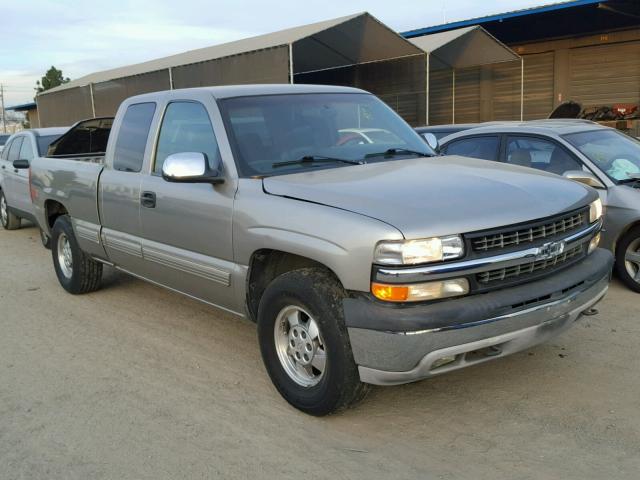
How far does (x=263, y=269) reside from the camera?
4062mm

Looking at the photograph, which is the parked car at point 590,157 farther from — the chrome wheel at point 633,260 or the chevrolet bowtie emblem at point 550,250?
the chevrolet bowtie emblem at point 550,250

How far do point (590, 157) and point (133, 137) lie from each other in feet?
14.5

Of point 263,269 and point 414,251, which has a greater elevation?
point 414,251

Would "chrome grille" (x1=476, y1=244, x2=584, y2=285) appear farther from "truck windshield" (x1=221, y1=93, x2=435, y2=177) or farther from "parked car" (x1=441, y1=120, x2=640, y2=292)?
"parked car" (x1=441, y1=120, x2=640, y2=292)

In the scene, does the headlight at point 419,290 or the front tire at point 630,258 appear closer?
the headlight at point 419,290

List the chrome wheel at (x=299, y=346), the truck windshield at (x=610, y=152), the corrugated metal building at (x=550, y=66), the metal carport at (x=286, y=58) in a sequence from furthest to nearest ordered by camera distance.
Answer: the corrugated metal building at (x=550, y=66)
the metal carport at (x=286, y=58)
the truck windshield at (x=610, y=152)
the chrome wheel at (x=299, y=346)

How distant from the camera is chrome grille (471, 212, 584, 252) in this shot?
10.6 feet

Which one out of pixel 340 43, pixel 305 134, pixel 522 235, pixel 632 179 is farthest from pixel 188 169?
pixel 340 43

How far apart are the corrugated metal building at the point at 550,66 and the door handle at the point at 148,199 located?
16.2 m

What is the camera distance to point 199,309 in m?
5.95

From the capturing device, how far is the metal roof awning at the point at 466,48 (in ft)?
63.1

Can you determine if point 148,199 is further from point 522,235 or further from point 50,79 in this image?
point 50,79

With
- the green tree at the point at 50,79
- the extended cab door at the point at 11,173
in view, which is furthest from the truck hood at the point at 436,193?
the green tree at the point at 50,79

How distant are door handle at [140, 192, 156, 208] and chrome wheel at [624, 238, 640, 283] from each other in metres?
4.38
